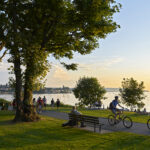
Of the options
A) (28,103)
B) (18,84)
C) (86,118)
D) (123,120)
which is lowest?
(123,120)

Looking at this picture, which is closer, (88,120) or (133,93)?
(88,120)

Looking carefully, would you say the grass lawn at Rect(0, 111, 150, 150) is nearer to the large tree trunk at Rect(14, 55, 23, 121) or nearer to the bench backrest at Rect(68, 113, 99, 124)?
the bench backrest at Rect(68, 113, 99, 124)

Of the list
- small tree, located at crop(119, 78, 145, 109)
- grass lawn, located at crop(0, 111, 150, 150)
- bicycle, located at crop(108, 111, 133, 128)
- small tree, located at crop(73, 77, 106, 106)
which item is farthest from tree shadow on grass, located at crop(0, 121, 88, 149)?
small tree, located at crop(73, 77, 106, 106)

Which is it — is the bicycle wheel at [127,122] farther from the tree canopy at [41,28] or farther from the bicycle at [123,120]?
the tree canopy at [41,28]

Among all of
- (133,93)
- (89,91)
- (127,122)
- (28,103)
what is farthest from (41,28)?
(89,91)

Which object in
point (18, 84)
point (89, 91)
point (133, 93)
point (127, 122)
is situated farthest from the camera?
point (89, 91)

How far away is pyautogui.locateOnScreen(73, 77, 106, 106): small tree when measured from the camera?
6131 centimetres

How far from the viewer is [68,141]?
10477 millimetres

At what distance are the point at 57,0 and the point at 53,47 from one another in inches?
183

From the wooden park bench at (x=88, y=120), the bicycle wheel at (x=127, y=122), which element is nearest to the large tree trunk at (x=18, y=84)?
the wooden park bench at (x=88, y=120)

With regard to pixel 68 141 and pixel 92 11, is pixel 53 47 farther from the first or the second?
pixel 68 141

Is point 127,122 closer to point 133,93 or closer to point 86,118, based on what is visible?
point 86,118

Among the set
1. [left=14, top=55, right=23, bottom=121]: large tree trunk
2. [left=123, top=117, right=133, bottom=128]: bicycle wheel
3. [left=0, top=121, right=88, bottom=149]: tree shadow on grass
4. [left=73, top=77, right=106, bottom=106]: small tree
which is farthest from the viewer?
[left=73, top=77, right=106, bottom=106]: small tree

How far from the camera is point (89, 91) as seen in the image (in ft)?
203
